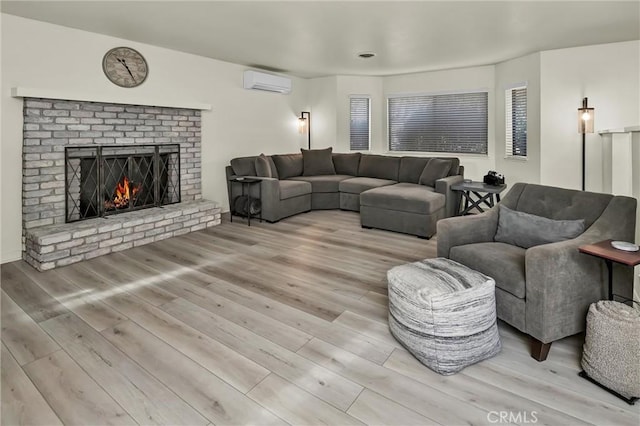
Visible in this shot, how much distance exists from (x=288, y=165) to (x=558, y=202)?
429 centimetres

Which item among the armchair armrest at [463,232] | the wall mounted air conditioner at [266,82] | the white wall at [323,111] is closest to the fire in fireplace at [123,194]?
the wall mounted air conditioner at [266,82]

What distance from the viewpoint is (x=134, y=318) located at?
8.29 ft

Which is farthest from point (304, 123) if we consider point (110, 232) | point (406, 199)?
point (110, 232)

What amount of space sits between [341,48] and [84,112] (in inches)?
121

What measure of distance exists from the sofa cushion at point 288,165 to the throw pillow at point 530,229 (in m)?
3.90

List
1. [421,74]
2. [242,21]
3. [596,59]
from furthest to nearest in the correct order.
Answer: [421,74]
[596,59]
[242,21]

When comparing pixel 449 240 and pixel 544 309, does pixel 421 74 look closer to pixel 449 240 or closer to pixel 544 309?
pixel 449 240

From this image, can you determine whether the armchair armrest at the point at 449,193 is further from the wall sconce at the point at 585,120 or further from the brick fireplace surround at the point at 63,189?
the brick fireplace surround at the point at 63,189

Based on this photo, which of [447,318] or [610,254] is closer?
[610,254]

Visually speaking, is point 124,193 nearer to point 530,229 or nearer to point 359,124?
point 359,124

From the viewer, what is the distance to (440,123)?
21.4 ft

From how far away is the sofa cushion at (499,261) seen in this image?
2.10 metres

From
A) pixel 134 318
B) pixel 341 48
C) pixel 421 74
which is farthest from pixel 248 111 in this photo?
pixel 134 318

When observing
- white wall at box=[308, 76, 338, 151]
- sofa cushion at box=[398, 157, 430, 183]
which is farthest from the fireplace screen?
sofa cushion at box=[398, 157, 430, 183]
